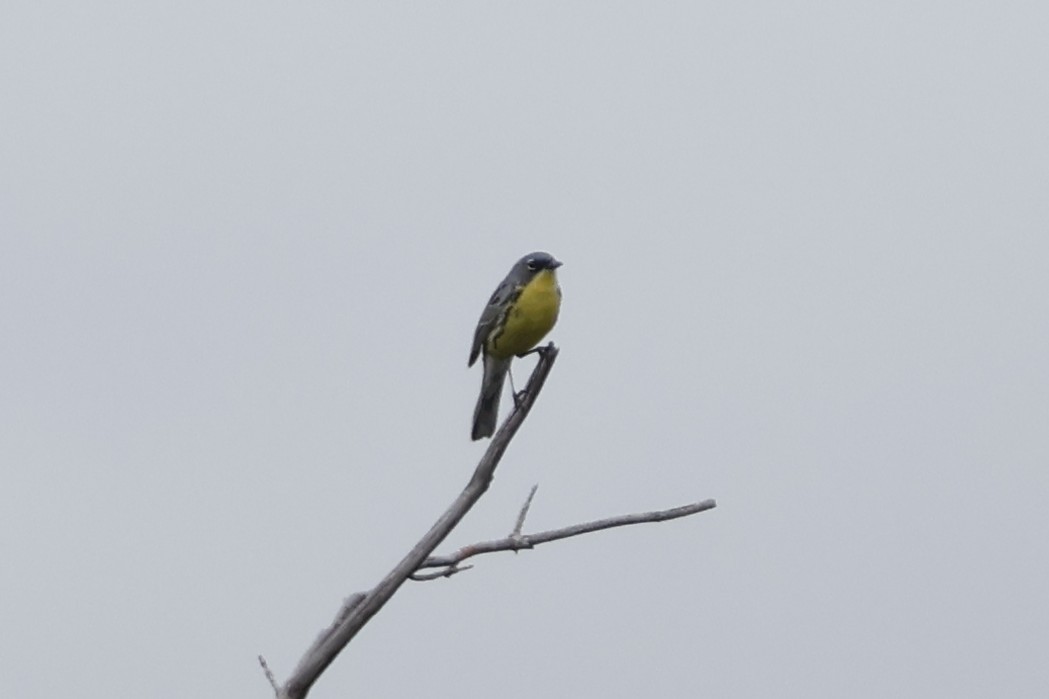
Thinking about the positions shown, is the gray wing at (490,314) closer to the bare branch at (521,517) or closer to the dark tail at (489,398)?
the dark tail at (489,398)

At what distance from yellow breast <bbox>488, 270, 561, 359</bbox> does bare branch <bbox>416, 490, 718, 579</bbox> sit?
17.7 ft

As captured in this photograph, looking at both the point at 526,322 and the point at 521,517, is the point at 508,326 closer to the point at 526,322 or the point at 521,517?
the point at 526,322

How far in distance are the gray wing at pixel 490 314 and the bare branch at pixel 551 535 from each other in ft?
18.8

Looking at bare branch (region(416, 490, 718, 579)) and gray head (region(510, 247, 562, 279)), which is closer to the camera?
bare branch (region(416, 490, 718, 579))

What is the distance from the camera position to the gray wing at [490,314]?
Result: 15.9 metres

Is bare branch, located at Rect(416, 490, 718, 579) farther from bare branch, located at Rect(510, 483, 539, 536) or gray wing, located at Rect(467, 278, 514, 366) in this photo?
gray wing, located at Rect(467, 278, 514, 366)

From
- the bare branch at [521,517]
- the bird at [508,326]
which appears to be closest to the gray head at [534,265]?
the bird at [508,326]

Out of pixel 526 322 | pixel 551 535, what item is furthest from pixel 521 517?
pixel 526 322

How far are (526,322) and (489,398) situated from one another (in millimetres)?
827

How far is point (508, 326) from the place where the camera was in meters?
15.7

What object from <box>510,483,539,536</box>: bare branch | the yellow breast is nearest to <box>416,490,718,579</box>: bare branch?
<box>510,483,539,536</box>: bare branch

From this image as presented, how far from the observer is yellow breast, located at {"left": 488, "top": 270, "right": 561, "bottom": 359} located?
15.6 meters

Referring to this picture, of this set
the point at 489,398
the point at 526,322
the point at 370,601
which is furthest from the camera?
the point at 489,398

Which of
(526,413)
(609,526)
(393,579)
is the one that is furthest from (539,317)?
(393,579)
